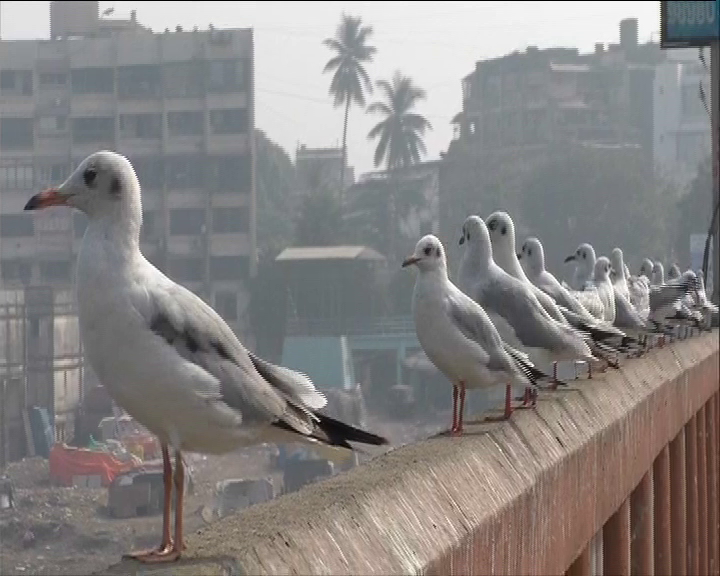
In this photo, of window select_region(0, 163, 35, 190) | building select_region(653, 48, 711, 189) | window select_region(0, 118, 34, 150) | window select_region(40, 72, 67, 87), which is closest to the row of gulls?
window select_region(0, 118, 34, 150)

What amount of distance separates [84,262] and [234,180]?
3536cm

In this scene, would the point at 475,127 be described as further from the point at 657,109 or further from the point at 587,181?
the point at 657,109

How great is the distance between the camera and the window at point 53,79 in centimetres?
1791

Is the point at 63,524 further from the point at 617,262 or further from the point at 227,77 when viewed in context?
the point at 617,262

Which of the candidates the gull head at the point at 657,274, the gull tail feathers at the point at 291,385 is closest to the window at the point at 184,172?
the gull head at the point at 657,274

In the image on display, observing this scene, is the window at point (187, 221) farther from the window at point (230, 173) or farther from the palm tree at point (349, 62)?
the palm tree at point (349, 62)

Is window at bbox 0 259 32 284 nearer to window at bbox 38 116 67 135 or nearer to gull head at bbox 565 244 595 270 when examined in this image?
window at bbox 38 116 67 135

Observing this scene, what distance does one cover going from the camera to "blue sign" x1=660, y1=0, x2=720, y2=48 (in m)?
26.5

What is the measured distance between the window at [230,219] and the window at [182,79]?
4.15 m

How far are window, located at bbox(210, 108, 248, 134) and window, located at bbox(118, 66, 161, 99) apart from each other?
8688 mm

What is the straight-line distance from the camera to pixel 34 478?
23906mm

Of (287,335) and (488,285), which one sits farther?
(287,335)

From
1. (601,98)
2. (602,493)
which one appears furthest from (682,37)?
(601,98)

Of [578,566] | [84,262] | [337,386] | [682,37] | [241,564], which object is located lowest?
[337,386]
